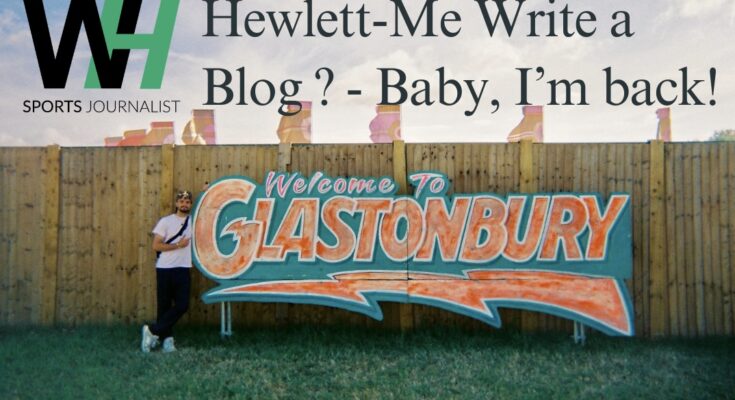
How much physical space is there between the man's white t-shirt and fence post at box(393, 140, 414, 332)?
2778 mm

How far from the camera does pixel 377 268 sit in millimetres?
7363

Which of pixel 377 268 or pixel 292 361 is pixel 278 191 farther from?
pixel 292 361

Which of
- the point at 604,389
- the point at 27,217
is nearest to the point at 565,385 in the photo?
the point at 604,389

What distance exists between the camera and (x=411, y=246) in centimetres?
738

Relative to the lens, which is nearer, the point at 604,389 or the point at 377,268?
the point at 604,389

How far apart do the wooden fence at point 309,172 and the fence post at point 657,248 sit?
13 mm

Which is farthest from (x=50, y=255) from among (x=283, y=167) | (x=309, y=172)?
(x=309, y=172)

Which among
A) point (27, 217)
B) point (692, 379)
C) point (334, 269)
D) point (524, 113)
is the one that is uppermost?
point (524, 113)

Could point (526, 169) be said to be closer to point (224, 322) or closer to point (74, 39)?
point (224, 322)

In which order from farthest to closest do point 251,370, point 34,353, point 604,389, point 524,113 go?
point 524,113
point 34,353
point 251,370
point 604,389

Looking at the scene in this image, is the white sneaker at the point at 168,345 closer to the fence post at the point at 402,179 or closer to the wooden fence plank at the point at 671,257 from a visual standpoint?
the fence post at the point at 402,179

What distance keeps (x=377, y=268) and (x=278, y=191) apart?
5.18 ft

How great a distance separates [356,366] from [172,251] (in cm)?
262

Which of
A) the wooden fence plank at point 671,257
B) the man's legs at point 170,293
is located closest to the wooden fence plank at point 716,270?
the wooden fence plank at point 671,257
